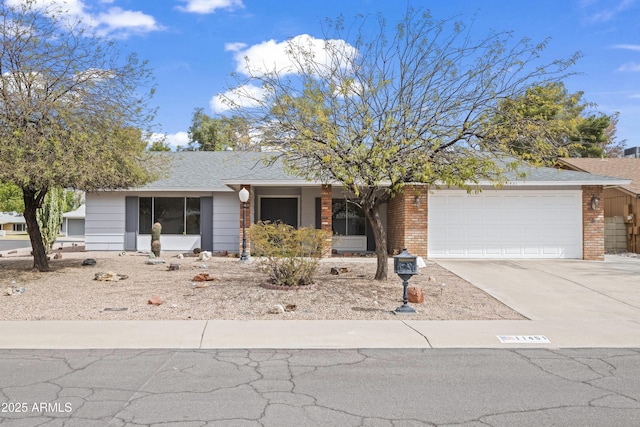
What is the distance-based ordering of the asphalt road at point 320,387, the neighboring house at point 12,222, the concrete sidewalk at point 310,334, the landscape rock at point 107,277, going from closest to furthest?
the asphalt road at point 320,387 < the concrete sidewalk at point 310,334 < the landscape rock at point 107,277 < the neighboring house at point 12,222

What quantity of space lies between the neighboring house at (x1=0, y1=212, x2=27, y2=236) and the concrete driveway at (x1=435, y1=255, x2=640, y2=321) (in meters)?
62.8

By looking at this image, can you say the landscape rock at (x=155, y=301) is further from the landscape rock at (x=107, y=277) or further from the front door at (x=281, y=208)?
the front door at (x=281, y=208)

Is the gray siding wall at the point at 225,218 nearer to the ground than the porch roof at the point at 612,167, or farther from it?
nearer to the ground

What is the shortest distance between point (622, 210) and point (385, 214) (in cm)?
995

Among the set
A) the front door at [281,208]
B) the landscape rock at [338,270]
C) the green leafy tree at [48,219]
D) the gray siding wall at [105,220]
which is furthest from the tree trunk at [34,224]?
the front door at [281,208]

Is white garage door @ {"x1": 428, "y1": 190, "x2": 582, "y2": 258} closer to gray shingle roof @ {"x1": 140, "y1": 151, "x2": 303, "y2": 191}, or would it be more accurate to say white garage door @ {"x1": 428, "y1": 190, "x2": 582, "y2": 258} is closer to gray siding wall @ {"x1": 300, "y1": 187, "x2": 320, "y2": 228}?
gray siding wall @ {"x1": 300, "y1": 187, "x2": 320, "y2": 228}

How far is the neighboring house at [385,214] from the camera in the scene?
56.6ft

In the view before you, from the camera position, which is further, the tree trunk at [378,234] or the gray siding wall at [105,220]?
the gray siding wall at [105,220]

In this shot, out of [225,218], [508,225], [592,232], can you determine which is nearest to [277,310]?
[508,225]

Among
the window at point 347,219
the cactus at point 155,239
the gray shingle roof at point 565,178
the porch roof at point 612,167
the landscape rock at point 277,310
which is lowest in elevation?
the landscape rock at point 277,310

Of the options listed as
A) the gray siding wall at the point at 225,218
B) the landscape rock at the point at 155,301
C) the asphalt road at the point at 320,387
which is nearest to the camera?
the asphalt road at the point at 320,387

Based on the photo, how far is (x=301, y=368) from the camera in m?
6.10

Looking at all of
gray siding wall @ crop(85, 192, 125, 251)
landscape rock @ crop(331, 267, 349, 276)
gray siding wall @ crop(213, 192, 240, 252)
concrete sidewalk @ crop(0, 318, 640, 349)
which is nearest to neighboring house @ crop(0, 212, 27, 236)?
gray siding wall @ crop(85, 192, 125, 251)

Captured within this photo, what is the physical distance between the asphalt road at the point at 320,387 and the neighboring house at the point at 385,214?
991cm
